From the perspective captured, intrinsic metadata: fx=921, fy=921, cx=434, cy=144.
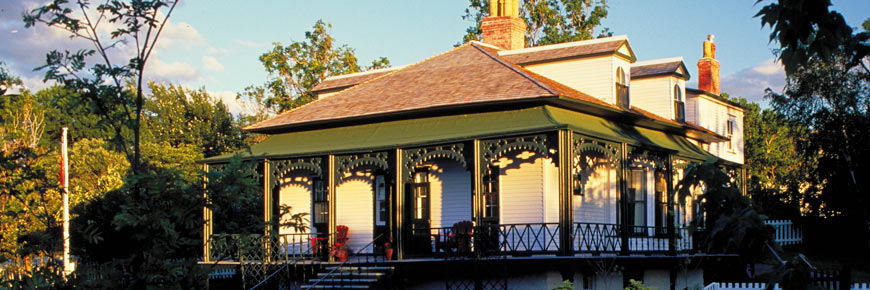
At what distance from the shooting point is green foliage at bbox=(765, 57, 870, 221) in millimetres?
33062

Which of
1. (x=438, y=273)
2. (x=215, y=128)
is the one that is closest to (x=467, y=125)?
(x=438, y=273)

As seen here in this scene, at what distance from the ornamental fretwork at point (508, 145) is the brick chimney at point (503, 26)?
31.4ft

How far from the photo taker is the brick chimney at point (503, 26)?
2991cm

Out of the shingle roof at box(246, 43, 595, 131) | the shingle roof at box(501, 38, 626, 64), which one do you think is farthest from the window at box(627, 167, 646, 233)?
the shingle roof at box(501, 38, 626, 64)

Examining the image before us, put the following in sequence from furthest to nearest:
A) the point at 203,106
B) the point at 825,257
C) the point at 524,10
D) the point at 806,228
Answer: the point at 203,106 → the point at 524,10 → the point at 806,228 → the point at 825,257

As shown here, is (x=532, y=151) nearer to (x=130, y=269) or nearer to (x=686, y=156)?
(x=686, y=156)

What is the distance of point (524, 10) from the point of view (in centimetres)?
4734

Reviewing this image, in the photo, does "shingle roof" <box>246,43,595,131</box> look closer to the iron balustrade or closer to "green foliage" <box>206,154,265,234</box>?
the iron balustrade

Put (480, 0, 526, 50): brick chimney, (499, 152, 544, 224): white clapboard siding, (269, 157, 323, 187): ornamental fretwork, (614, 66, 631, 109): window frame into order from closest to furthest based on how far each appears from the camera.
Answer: (499, 152, 544, 224): white clapboard siding, (269, 157, 323, 187): ornamental fretwork, (614, 66, 631, 109): window frame, (480, 0, 526, 50): brick chimney

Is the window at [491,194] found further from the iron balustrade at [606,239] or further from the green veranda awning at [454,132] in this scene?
the iron balustrade at [606,239]

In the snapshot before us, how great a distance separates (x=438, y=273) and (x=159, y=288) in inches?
526

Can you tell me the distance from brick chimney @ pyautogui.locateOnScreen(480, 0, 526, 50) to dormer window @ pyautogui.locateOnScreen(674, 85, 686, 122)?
5.25m

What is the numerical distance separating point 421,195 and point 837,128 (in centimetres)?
1778

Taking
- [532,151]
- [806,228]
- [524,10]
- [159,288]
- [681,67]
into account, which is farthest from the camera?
[524,10]
